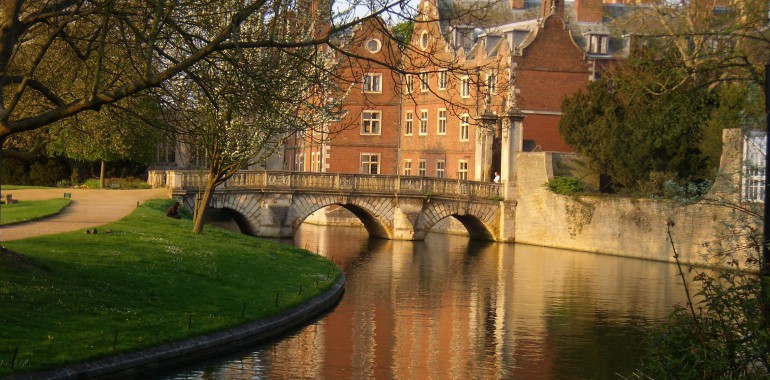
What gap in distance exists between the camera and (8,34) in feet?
48.7

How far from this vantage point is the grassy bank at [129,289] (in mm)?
15094

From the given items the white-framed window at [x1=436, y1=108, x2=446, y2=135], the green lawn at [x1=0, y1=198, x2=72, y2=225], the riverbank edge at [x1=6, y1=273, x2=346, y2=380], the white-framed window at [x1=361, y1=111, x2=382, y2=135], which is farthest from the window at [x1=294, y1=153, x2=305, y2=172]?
the riverbank edge at [x1=6, y1=273, x2=346, y2=380]

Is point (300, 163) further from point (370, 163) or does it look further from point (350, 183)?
point (350, 183)

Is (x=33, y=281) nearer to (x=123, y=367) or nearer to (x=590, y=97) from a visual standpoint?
(x=123, y=367)

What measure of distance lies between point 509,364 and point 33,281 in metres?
8.54

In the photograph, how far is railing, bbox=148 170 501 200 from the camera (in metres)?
43.8

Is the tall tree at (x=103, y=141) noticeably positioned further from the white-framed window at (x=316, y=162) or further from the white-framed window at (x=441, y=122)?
the white-framed window at (x=441, y=122)

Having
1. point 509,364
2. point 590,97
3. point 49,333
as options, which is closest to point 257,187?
point 590,97

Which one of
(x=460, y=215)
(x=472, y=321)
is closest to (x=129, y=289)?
(x=472, y=321)

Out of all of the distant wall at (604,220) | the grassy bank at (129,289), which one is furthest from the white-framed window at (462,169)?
the grassy bank at (129,289)

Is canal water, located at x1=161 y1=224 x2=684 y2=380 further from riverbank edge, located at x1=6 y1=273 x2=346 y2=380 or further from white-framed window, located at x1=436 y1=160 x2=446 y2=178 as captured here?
white-framed window, located at x1=436 y1=160 x2=446 y2=178

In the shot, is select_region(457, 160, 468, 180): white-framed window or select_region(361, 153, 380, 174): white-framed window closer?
select_region(457, 160, 468, 180): white-framed window

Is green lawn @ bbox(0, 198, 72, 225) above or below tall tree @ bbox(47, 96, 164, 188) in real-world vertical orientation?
below

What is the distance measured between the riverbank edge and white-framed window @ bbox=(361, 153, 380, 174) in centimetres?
3915
